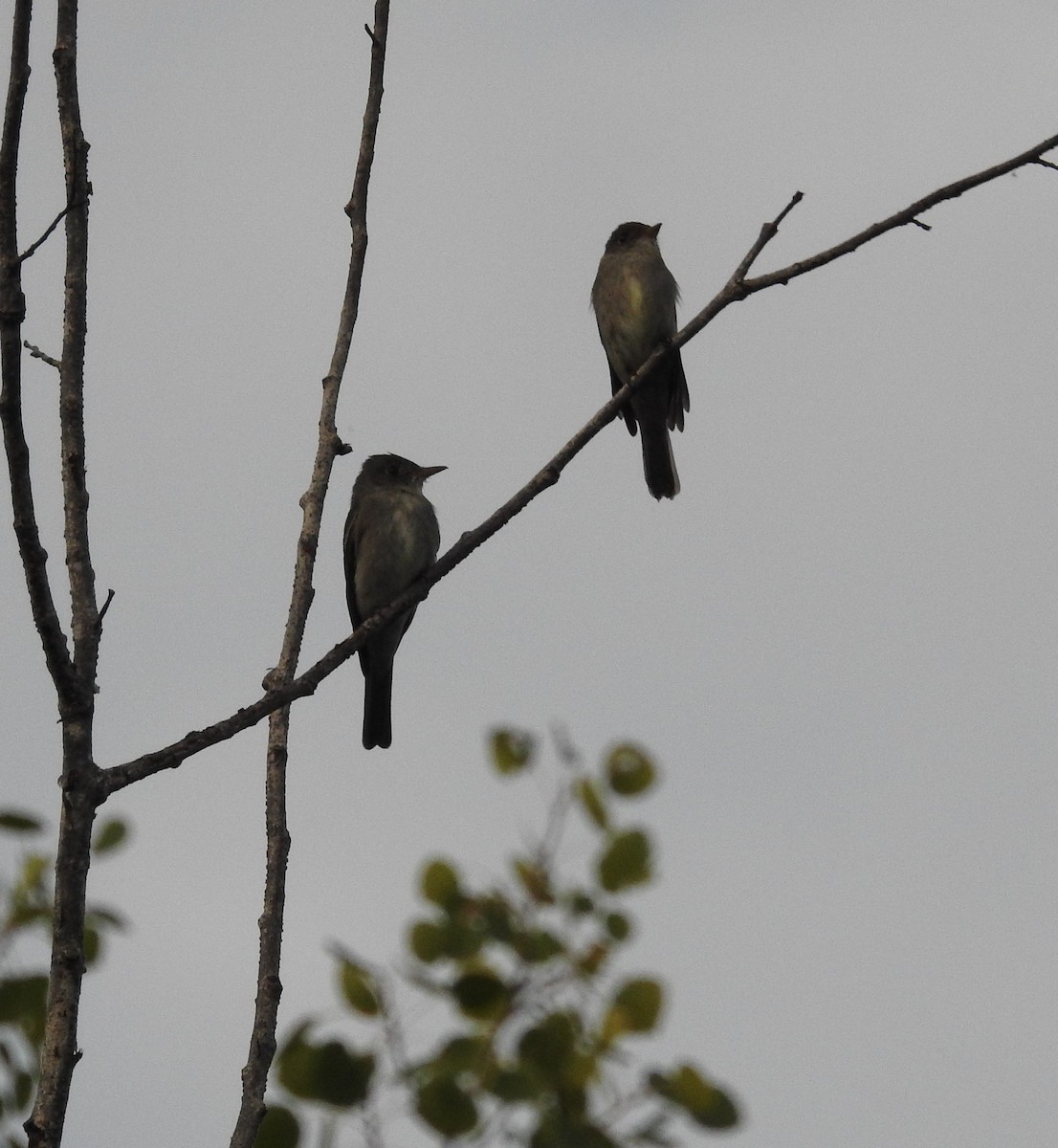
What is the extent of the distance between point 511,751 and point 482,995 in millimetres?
392

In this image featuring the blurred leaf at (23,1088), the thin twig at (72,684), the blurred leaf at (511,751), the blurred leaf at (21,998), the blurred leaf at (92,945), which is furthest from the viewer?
the blurred leaf at (92,945)

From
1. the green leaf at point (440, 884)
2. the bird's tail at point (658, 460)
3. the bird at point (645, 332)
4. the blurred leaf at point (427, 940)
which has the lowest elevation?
the blurred leaf at point (427, 940)

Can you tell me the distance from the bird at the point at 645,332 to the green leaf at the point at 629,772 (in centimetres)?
791

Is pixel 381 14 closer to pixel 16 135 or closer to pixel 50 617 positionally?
pixel 16 135

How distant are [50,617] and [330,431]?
4.75 feet

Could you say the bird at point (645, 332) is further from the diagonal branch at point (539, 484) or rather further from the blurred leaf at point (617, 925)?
the blurred leaf at point (617, 925)

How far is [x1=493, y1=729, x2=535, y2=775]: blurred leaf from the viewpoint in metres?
2.42

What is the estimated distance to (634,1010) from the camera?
215cm

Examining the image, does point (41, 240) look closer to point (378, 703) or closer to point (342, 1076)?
point (342, 1076)

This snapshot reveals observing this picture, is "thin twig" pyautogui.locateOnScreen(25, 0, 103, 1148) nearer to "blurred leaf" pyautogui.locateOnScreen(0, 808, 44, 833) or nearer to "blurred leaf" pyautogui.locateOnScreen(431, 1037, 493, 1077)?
"blurred leaf" pyautogui.locateOnScreen(0, 808, 44, 833)

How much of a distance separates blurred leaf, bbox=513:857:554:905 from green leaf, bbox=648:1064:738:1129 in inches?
10.3

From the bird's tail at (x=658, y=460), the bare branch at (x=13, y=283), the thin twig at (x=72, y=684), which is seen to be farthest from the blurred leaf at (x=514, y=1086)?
the bird's tail at (x=658, y=460)

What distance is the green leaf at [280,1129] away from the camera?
7.40ft

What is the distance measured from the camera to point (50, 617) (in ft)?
12.7
